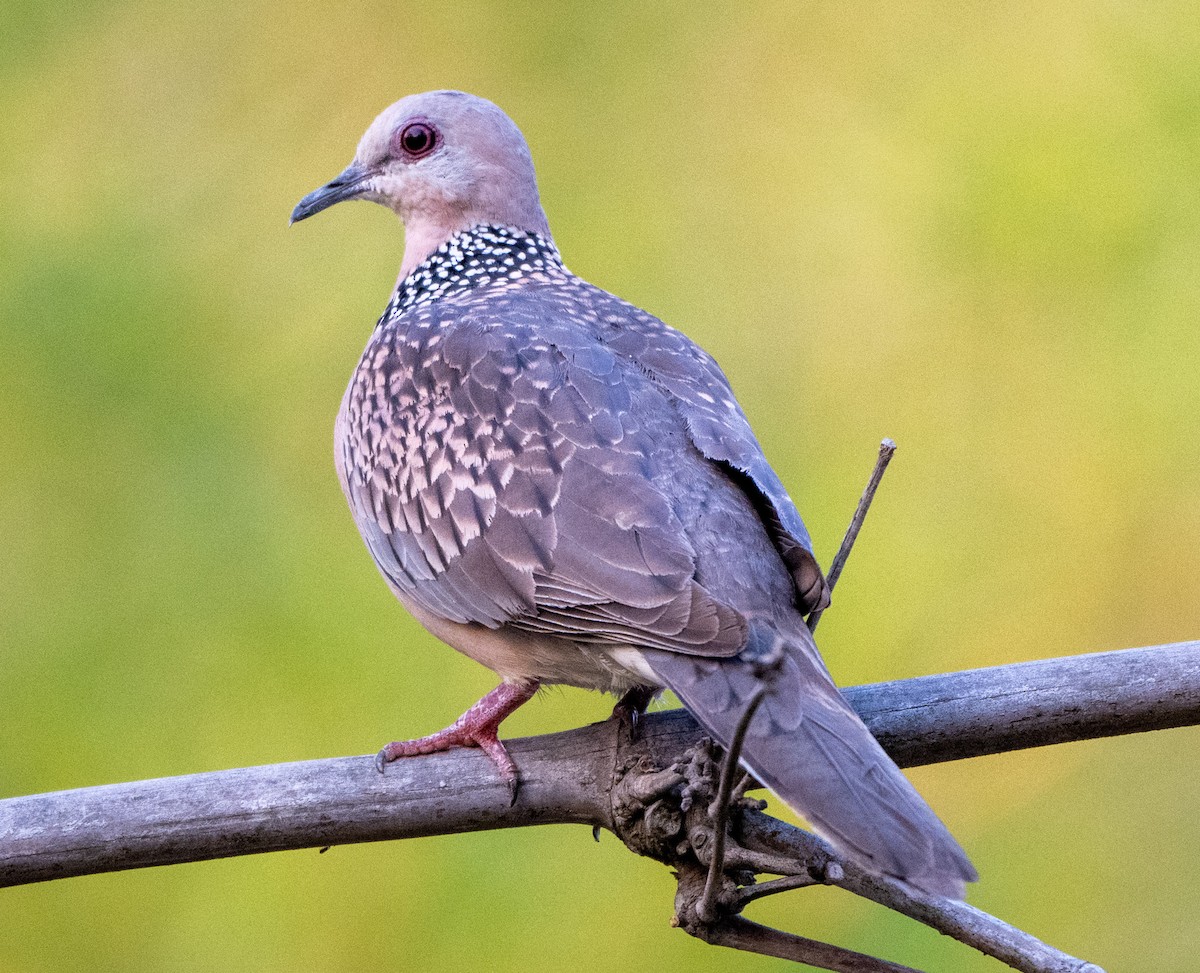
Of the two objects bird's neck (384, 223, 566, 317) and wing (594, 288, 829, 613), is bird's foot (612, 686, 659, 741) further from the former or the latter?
bird's neck (384, 223, 566, 317)

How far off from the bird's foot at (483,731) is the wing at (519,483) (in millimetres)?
167

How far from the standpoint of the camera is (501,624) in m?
2.43

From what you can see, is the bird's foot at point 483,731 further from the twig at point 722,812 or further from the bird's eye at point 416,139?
the bird's eye at point 416,139

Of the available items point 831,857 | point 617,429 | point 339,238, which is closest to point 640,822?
point 831,857

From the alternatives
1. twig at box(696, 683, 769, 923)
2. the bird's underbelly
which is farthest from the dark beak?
twig at box(696, 683, 769, 923)

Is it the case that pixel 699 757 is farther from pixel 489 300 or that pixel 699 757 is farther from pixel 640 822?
pixel 489 300

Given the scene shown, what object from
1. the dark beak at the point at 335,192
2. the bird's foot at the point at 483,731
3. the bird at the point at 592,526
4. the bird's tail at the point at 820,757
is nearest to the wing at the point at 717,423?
the bird at the point at 592,526

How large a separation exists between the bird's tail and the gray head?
1.37 metres

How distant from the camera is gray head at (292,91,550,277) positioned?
3230 millimetres

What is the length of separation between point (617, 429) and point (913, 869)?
0.93m

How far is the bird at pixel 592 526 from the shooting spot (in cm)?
194

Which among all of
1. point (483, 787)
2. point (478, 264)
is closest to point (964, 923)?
point (483, 787)

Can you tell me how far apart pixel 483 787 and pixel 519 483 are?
48cm

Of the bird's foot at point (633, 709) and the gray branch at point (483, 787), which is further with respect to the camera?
the bird's foot at point (633, 709)
